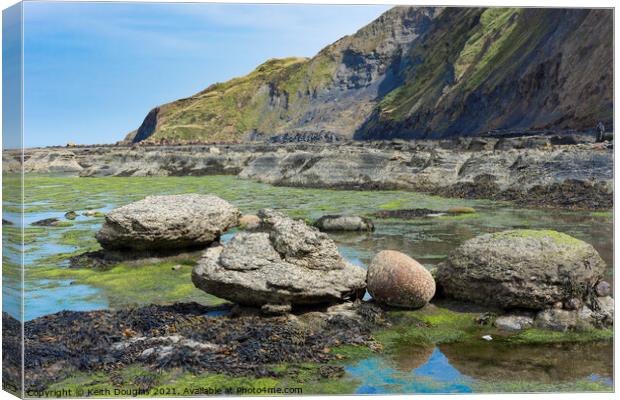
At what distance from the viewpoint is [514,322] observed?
1079 cm

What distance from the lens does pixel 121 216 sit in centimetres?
1673

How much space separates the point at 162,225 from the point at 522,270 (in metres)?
9.35

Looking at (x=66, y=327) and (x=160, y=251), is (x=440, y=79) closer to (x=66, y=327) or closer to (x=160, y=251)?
(x=160, y=251)

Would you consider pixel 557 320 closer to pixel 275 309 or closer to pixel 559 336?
pixel 559 336

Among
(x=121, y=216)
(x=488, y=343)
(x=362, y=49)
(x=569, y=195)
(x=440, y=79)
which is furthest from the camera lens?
(x=362, y=49)

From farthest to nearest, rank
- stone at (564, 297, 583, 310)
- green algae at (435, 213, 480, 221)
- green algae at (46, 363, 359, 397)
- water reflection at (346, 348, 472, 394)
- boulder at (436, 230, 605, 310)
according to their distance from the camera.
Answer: green algae at (435, 213, 480, 221) → boulder at (436, 230, 605, 310) → stone at (564, 297, 583, 310) → water reflection at (346, 348, 472, 394) → green algae at (46, 363, 359, 397)

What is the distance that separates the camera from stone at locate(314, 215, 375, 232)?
2341 cm

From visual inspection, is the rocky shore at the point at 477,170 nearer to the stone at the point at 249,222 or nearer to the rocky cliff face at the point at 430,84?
the stone at the point at 249,222

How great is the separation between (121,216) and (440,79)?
9249 cm

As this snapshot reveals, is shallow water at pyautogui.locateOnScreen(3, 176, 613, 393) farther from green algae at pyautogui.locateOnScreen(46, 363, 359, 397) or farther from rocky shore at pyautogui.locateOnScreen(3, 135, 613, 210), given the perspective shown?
rocky shore at pyautogui.locateOnScreen(3, 135, 613, 210)

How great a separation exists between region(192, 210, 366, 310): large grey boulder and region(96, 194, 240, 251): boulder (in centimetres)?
506

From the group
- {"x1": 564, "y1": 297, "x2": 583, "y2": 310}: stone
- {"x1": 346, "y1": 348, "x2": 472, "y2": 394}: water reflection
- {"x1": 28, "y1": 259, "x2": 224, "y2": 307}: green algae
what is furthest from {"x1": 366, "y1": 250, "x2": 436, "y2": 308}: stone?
{"x1": 28, "y1": 259, "x2": 224, "y2": 307}: green algae

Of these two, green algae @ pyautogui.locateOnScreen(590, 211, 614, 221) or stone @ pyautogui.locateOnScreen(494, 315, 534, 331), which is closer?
stone @ pyautogui.locateOnScreen(494, 315, 534, 331)

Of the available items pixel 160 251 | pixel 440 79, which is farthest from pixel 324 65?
pixel 160 251
